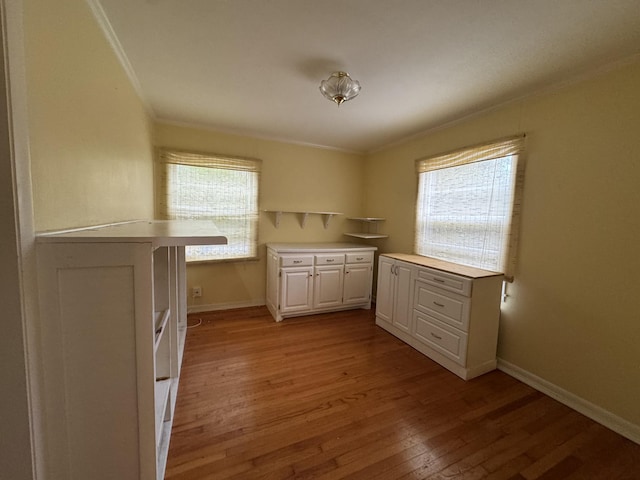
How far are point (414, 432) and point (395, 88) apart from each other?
2458 millimetres

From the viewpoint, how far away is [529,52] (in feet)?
5.02

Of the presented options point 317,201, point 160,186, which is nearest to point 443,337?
point 317,201

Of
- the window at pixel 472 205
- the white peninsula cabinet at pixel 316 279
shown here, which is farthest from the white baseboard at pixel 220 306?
the window at pixel 472 205

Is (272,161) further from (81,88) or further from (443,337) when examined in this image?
(443,337)

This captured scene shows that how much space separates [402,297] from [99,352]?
247 cm

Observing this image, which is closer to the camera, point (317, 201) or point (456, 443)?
point (456, 443)

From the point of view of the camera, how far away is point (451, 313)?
2154 mm

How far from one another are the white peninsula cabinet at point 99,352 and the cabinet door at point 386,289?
2.29 m

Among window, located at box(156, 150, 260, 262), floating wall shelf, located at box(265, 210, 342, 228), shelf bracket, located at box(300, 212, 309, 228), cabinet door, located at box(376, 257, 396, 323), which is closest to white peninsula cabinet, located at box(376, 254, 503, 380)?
cabinet door, located at box(376, 257, 396, 323)

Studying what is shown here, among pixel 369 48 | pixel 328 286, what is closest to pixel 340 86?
pixel 369 48

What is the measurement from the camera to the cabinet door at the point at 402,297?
259 centimetres

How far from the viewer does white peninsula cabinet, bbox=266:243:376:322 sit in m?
3.03

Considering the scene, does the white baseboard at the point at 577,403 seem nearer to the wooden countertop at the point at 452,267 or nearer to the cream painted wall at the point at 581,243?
the cream painted wall at the point at 581,243

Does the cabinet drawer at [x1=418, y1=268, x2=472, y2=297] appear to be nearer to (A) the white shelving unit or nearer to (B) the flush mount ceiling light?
(A) the white shelving unit
